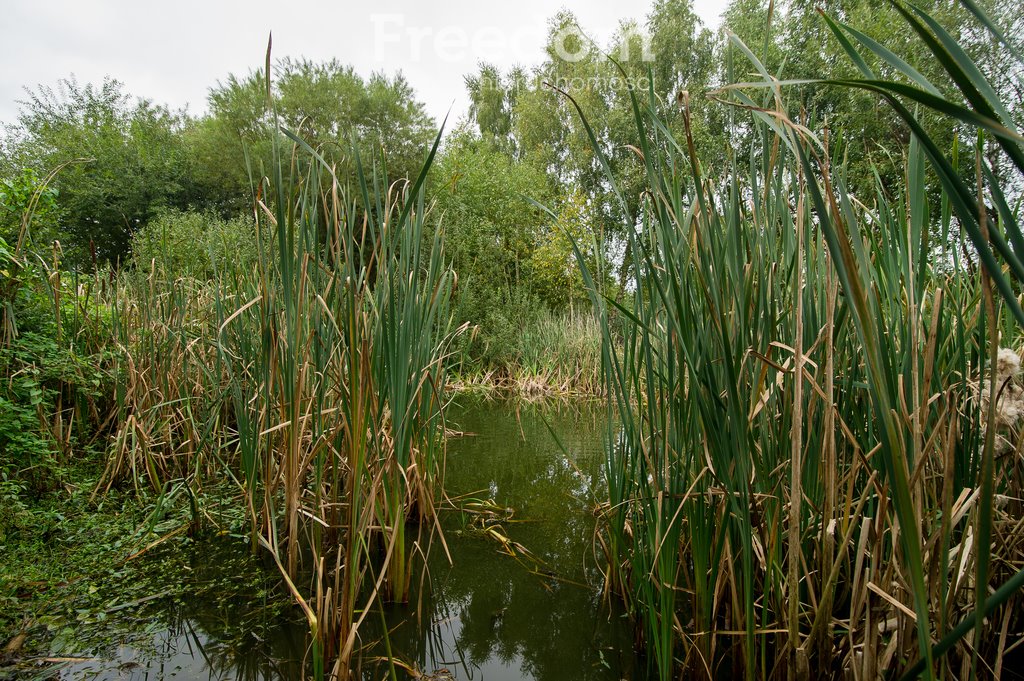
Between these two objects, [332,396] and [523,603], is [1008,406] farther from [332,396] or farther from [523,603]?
[332,396]

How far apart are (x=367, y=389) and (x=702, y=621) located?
863mm

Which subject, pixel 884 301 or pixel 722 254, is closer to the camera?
pixel 722 254

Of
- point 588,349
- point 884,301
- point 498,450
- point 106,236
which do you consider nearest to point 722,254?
point 884,301

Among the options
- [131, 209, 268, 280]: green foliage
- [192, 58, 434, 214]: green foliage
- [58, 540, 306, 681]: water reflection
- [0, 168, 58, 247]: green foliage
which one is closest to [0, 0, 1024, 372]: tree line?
[192, 58, 434, 214]: green foliage

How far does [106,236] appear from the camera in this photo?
43.8ft

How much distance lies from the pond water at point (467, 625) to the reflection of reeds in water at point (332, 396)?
0.13 metres

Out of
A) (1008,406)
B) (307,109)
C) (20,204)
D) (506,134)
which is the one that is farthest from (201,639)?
(506,134)

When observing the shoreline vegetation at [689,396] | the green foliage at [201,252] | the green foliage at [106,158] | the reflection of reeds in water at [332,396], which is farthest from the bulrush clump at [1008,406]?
the green foliage at [106,158]

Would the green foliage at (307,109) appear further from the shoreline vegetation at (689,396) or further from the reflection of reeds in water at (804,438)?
the reflection of reeds in water at (804,438)

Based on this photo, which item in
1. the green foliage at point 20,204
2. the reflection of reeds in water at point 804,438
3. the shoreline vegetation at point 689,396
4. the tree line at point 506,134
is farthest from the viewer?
the tree line at point 506,134

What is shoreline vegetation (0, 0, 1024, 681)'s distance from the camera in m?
0.77

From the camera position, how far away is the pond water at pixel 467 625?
1266 millimetres

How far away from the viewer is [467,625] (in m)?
1.50

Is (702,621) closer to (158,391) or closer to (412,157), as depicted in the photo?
(158,391)
